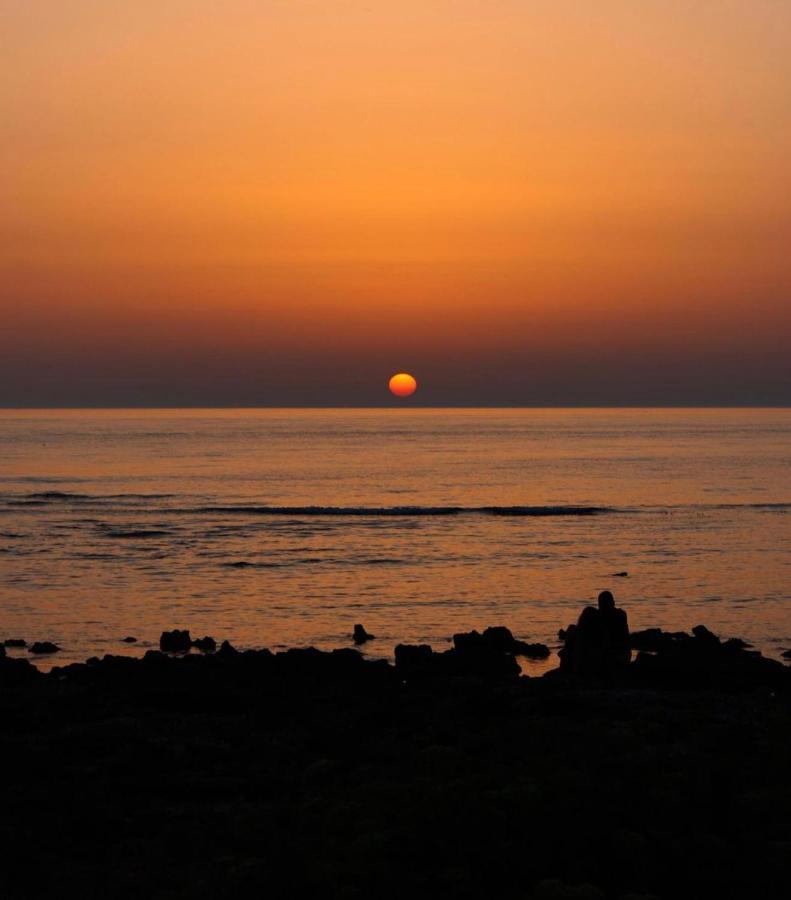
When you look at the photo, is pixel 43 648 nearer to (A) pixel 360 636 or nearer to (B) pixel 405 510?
(A) pixel 360 636

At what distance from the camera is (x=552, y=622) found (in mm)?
35469

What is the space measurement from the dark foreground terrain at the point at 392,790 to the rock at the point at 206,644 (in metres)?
7.39

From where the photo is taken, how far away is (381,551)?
56.6 metres

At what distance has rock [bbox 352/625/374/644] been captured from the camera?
31.5 metres

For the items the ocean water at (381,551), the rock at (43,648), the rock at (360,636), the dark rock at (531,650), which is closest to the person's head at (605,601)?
the dark rock at (531,650)

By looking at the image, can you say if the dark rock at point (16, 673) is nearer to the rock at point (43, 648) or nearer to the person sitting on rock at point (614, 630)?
the rock at point (43, 648)

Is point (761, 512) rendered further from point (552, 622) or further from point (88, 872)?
point (88, 872)

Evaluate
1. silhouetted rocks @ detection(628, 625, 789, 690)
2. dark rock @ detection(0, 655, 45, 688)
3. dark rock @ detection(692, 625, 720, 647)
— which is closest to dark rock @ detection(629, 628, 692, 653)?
dark rock @ detection(692, 625, 720, 647)

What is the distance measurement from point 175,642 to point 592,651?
11394mm

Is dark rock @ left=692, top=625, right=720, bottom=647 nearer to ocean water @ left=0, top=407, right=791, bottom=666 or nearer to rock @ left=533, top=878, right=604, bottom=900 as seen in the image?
ocean water @ left=0, top=407, right=791, bottom=666

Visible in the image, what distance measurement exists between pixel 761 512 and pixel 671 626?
140 feet

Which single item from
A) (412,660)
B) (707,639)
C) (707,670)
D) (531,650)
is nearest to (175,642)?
(412,660)

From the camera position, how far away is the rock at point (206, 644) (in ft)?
99.6

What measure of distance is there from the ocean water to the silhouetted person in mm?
5297
